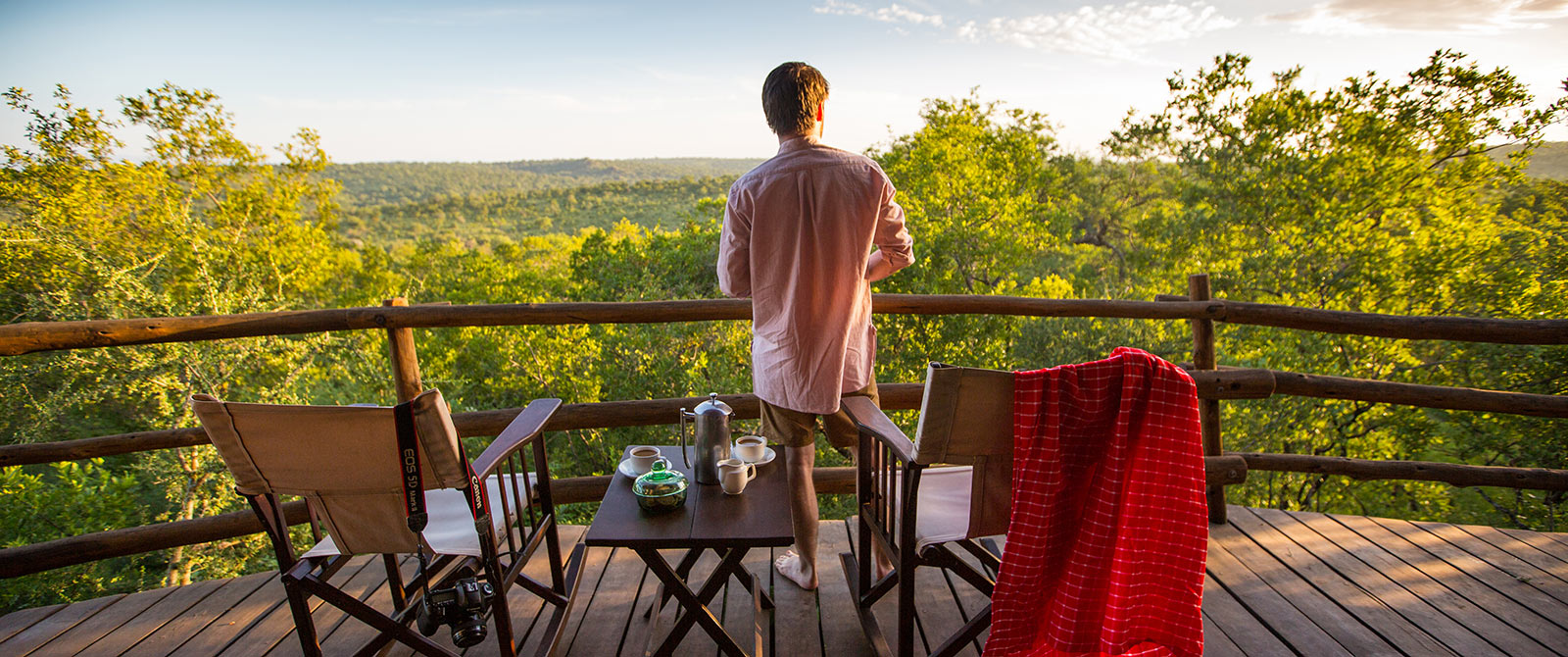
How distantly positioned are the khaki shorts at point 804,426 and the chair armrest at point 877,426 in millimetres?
Answer: 89

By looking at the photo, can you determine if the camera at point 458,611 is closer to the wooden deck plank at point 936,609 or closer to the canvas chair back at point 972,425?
the canvas chair back at point 972,425

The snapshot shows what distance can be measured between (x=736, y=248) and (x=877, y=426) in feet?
2.11

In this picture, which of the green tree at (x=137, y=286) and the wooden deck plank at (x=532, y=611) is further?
the green tree at (x=137, y=286)

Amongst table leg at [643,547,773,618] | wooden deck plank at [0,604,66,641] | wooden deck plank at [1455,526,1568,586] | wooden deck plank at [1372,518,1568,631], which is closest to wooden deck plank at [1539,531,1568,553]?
wooden deck plank at [1455,526,1568,586]

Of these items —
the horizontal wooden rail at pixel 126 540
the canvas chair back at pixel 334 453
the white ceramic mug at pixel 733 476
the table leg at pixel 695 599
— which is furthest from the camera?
the horizontal wooden rail at pixel 126 540

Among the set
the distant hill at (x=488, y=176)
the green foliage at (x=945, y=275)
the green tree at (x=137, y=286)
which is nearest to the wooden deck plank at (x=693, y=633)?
the green foliage at (x=945, y=275)

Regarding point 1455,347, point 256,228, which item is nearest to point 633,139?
point 256,228

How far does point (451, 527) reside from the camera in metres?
1.92

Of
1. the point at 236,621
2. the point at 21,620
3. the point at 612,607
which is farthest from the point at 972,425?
the point at 21,620

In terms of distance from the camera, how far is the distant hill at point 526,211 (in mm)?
21438

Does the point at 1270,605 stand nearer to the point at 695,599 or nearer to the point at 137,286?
the point at 695,599

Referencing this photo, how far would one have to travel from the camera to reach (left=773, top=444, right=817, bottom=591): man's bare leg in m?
2.19

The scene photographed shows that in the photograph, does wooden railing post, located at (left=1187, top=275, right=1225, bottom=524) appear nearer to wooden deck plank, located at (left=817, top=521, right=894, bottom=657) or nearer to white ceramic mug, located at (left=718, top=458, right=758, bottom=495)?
wooden deck plank, located at (left=817, top=521, right=894, bottom=657)

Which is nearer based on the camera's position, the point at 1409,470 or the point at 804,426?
the point at 804,426
